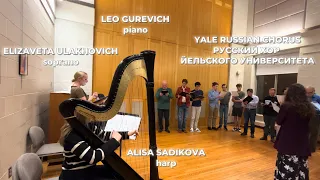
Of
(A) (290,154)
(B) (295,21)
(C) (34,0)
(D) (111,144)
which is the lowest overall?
(A) (290,154)

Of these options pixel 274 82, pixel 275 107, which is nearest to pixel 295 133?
pixel 275 107

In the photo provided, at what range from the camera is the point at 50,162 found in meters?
2.94

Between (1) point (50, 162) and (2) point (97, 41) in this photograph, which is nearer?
(1) point (50, 162)

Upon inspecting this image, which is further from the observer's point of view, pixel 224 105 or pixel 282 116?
pixel 224 105

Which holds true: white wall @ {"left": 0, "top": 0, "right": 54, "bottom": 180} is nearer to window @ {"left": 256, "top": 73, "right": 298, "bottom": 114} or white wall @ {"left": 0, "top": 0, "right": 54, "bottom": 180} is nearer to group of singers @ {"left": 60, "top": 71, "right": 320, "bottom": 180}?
group of singers @ {"left": 60, "top": 71, "right": 320, "bottom": 180}

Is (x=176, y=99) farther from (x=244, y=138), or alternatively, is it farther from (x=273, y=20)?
(x=273, y=20)

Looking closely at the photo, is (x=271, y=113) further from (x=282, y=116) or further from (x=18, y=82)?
(x=18, y=82)

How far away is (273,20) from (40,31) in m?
6.57

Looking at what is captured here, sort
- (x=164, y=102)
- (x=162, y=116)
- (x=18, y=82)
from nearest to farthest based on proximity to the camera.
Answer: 1. (x=18, y=82)
2. (x=164, y=102)
3. (x=162, y=116)

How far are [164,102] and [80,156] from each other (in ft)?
12.9

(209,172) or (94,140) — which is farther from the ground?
(94,140)

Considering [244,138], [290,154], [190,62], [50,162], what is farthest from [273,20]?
[50,162]

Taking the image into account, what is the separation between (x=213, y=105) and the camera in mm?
5812

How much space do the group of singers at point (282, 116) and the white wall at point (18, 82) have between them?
2876mm
